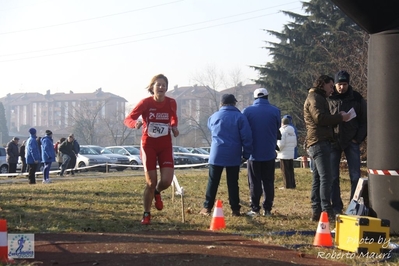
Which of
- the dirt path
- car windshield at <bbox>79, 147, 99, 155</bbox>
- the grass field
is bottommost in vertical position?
the dirt path

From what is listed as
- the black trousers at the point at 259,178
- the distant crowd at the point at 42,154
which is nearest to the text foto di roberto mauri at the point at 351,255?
the black trousers at the point at 259,178

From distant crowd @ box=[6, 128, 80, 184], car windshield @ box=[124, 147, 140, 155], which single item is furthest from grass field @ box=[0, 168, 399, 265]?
car windshield @ box=[124, 147, 140, 155]

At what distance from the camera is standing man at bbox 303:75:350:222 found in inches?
390

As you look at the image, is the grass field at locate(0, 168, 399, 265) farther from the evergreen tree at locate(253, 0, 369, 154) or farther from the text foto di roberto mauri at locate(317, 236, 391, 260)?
the evergreen tree at locate(253, 0, 369, 154)

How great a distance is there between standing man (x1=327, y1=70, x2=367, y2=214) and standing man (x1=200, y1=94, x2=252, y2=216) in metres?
1.34

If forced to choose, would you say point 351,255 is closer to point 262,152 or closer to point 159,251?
point 159,251

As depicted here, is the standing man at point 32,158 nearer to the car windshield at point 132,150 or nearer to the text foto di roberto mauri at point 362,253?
the car windshield at point 132,150

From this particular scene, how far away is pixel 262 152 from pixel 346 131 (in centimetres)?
138

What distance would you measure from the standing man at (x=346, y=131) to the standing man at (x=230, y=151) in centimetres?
134

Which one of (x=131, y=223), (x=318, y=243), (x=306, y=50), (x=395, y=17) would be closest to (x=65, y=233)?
(x=131, y=223)

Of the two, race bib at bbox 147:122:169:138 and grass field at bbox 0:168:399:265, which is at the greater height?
race bib at bbox 147:122:169:138

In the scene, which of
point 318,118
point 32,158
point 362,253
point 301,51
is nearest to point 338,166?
point 318,118

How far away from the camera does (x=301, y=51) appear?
4506 cm

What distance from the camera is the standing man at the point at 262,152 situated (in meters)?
11.0
